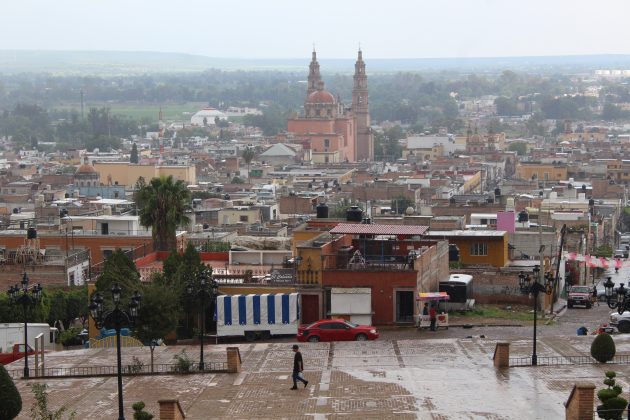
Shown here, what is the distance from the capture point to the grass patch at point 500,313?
30.3m

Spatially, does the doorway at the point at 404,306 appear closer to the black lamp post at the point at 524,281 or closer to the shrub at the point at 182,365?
the black lamp post at the point at 524,281

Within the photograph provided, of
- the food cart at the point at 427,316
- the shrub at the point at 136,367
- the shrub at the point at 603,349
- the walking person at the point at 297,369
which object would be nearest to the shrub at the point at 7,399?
the walking person at the point at 297,369

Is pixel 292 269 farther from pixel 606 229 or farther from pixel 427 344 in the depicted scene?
pixel 606 229

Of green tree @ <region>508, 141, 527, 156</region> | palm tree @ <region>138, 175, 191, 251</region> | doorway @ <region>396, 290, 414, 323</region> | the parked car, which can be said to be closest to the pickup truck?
doorway @ <region>396, 290, 414, 323</region>

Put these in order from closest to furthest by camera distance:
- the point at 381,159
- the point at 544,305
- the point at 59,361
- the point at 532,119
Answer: the point at 59,361 → the point at 544,305 → the point at 381,159 → the point at 532,119

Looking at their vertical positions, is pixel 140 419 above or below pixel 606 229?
above

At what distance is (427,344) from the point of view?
83.5ft

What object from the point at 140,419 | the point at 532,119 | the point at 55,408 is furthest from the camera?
the point at 532,119

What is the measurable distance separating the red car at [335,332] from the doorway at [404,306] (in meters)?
1.94

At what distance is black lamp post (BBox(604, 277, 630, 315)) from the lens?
2378 centimetres

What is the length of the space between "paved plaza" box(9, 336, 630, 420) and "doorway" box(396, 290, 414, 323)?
2653mm

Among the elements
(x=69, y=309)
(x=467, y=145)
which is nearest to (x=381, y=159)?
(x=467, y=145)

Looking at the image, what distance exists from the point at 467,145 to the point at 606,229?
63099 millimetres

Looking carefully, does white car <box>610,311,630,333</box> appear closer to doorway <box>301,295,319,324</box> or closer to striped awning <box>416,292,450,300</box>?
striped awning <box>416,292,450,300</box>
